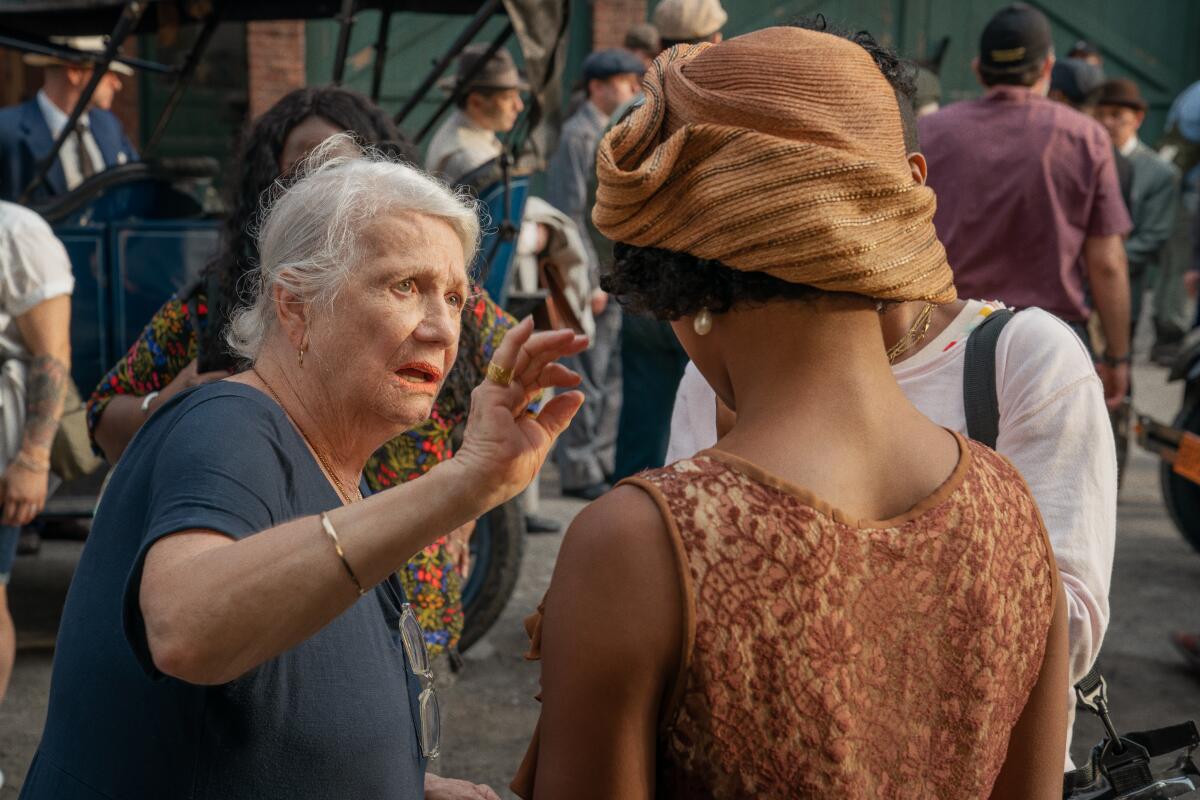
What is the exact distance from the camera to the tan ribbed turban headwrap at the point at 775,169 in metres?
1.29

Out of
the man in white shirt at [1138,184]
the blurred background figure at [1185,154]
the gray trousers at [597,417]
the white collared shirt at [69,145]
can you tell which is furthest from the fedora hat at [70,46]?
the blurred background figure at [1185,154]

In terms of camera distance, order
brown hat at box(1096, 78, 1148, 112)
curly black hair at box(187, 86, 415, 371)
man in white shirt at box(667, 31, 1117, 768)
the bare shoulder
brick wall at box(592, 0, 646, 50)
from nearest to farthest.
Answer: the bare shoulder, man in white shirt at box(667, 31, 1117, 768), curly black hair at box(187, 86, 415, 371), brown hat at box(1096, 78, 1148, 112), brick wall at box(592, 0, 646, 50)

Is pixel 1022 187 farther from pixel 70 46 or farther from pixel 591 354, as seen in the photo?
pixel 70 46

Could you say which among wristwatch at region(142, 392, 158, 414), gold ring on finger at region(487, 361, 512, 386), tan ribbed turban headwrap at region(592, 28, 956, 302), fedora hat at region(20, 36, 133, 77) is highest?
tan ribbed turban headwrap at region(592, 28, 956, 302)

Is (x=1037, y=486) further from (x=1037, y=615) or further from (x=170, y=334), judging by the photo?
(x=170, y=334)

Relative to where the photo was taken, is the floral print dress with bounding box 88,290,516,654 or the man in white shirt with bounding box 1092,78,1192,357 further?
the man in white shirt with bounding box 1092,78,1192,357

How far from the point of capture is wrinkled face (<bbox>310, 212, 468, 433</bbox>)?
192cm

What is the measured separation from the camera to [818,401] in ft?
4.40

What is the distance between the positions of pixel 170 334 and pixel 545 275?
308 cm

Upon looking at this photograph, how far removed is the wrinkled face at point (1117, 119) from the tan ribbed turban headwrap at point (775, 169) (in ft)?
26.7

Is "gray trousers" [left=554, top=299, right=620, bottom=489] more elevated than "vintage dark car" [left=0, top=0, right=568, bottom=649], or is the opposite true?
"vintage dark car" [left=0, top=0, right=568, bottom=649]

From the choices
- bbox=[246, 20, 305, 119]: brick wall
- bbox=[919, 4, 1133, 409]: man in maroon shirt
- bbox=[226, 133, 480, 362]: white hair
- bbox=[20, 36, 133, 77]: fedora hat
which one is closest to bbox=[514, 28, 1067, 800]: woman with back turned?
bbox=[226, 133, 480, 362]: white hair

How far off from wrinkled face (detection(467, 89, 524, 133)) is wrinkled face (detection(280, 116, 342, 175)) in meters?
3.38

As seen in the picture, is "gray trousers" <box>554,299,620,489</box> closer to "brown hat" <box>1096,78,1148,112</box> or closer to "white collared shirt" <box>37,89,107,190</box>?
"white collared shirt" <box>37,89,107,190</box>
